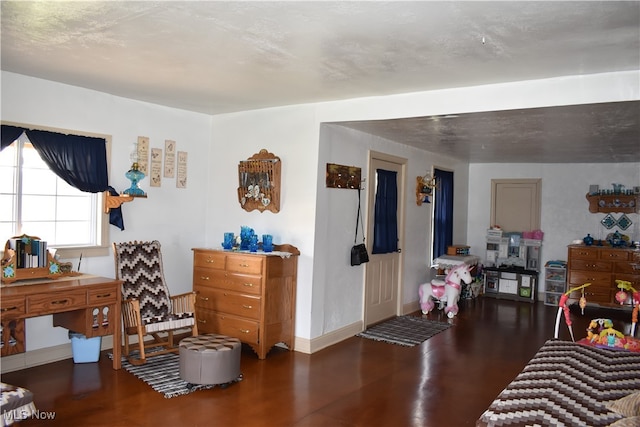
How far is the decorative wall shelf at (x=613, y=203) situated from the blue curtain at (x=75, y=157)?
25.2ft

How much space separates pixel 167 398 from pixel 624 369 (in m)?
3.38

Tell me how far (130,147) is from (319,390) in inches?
129

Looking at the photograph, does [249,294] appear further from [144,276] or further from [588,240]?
[588,240]

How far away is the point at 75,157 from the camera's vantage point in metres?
5.04

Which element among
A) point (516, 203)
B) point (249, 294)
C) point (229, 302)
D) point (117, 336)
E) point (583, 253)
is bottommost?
point (117, 336)

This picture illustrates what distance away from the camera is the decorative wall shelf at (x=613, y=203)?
28.0 ft

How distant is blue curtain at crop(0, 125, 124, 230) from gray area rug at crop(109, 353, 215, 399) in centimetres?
147

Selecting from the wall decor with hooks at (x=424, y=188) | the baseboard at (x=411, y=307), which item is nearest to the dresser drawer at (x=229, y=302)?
the baseboard at (x=411, y=307)

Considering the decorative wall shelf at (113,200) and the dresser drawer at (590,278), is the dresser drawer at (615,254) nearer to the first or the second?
the dresser drawer at (590,278)

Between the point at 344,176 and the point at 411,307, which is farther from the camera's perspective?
the point at 411,307

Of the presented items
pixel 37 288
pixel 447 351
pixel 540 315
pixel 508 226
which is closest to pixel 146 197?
pixel 37 288

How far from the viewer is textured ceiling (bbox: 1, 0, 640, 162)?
2926 mm

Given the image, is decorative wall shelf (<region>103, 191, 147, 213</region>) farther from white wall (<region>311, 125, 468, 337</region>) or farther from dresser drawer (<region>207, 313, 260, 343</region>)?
white wall (<region>311, 125, 468, 337</region>)

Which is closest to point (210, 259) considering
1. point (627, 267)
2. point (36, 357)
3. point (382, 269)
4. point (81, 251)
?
point (81, 251)
